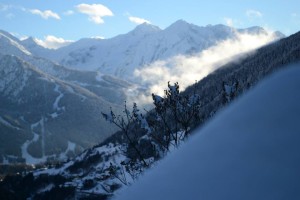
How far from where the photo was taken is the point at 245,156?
2957 mm

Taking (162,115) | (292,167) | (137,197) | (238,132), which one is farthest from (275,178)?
(162,115)

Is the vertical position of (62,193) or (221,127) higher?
(221,127)

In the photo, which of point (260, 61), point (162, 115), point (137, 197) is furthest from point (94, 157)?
point (137, 197)

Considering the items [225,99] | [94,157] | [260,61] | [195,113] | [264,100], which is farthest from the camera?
[260,61]

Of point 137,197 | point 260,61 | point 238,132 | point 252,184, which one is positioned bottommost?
point 137,197

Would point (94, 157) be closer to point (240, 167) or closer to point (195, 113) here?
point (195, 113)

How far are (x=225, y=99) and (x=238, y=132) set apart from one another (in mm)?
10591

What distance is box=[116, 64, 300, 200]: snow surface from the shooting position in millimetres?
2615

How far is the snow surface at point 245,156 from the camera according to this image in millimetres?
2615

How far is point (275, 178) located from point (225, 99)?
1130 cm

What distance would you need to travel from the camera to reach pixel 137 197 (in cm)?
370

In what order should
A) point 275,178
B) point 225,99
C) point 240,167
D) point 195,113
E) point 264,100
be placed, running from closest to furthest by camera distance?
1. point 275,178
2. point 240,167
3. point 264,100
4. point 225,99
5. point 195,113

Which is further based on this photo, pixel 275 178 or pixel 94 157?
pixel 94 157

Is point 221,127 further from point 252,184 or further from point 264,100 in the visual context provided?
point 252,184
